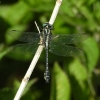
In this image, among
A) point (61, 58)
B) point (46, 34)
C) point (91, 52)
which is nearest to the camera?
point (46, 34)

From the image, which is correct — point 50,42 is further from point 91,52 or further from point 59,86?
point 91,52

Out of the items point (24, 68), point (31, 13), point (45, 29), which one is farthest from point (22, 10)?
point (45, 29)

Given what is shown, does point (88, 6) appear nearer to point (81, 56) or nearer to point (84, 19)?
point (84, 19)

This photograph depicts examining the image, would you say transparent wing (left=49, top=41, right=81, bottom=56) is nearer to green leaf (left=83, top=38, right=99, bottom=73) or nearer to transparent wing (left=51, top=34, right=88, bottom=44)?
transparent wing (left=51, top=34, right=88, bottom=44)

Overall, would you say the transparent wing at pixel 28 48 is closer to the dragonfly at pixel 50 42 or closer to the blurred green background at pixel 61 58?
the dragonfly at pixel 50 42

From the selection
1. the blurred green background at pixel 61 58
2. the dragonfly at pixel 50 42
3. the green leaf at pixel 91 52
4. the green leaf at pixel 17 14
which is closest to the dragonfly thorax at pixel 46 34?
the dragonfly at pixel 50 42

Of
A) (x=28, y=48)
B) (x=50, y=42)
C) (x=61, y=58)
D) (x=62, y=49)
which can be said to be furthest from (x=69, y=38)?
(x=61, y=58)

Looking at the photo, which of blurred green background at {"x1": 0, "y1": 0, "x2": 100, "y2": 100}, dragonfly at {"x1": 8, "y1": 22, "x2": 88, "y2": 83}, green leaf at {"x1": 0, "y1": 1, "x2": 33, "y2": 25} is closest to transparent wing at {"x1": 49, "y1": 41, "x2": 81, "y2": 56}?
dragonfly at {"x1": 8, "y1": 22, "x2": 88, "y2": 83}
